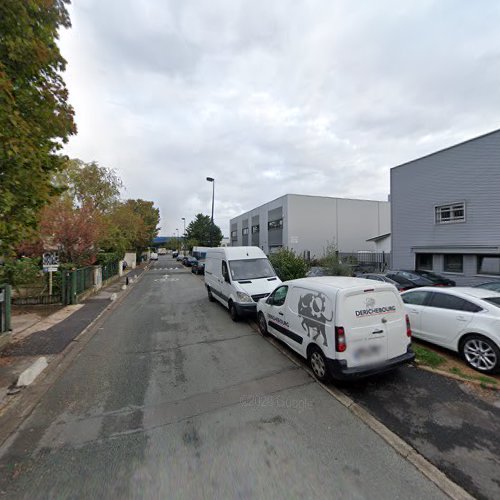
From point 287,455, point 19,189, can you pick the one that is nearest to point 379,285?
point 287,455

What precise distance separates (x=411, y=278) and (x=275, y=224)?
25841 millimetres

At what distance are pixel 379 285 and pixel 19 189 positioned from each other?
5924 mm

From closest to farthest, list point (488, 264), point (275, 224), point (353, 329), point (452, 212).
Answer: point (353, 329)
point (488, 264)
point (452, 212)
point (275, 224)

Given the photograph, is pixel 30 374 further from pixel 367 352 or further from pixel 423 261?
pixel 423 261

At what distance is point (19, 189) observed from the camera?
4.03 m

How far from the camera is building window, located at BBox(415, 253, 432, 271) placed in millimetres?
15287

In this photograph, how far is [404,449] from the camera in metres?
2.83

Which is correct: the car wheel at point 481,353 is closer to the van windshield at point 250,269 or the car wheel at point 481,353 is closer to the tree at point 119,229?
the van windshield at point 250,269

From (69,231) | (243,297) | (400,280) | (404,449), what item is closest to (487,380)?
(404,449)

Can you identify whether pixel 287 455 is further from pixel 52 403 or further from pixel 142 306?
pixel 142 306

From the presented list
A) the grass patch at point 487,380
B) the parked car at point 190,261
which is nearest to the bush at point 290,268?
the grass patch at point 487,380

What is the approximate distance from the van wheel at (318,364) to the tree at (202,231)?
46.8 meters

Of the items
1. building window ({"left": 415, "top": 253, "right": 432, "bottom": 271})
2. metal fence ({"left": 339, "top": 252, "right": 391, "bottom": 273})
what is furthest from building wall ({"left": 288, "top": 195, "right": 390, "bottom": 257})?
building window ({"left": 415, "top": 253, "right": 432, "bottom": 271})

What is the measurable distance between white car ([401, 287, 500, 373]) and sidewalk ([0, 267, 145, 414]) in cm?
752
